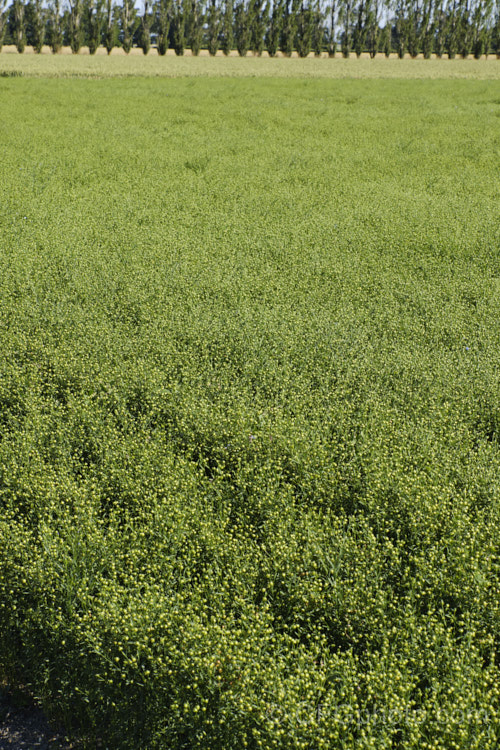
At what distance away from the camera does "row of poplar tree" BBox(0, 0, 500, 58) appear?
61.2 m

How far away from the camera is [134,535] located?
377 centimetres

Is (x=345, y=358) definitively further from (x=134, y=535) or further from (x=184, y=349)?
(x=134, y=535)

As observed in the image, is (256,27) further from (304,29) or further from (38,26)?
(38,26)

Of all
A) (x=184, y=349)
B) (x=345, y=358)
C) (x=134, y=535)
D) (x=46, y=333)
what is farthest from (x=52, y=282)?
(x=134, y=535)

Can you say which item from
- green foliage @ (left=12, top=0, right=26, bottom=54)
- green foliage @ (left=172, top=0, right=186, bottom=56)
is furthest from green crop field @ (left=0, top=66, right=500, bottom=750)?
green foliage @ (left=172, top=0, right=186, bottom=56)

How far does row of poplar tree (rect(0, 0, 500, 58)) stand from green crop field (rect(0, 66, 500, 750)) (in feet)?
203

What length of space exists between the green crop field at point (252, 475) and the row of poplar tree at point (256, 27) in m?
62.0

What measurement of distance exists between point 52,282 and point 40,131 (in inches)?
474

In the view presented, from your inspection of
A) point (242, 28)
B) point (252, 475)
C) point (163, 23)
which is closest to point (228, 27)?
point (242, 28)

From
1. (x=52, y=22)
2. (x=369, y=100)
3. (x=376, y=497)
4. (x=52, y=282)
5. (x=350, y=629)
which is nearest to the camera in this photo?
(x=350, y=629)

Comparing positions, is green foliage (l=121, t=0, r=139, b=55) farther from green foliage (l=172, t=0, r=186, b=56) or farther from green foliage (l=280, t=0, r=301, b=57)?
green foliage (l=280, t=0, r=301, b=57)

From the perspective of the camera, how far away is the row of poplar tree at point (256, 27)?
61.2m

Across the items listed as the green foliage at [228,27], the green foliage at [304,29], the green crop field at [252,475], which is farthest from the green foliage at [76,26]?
the green crop field at [252,475]

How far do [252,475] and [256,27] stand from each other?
74.4m
